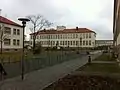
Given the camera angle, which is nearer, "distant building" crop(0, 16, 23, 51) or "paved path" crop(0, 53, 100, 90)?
"paved path" crop(0, 53, 100, 90)

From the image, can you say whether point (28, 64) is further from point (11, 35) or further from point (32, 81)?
point (11, 35)

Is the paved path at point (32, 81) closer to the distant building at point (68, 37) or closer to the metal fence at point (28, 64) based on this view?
the metal fence at point (28, 64)

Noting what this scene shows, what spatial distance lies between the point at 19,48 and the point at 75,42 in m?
64.2

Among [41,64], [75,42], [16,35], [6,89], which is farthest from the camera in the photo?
[75,42]

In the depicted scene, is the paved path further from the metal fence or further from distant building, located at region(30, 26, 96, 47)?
distant building, located at region(30, 26, 96, 47)

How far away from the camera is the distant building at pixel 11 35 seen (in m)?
68.7

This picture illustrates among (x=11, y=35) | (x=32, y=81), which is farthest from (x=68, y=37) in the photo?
(x=32, y=81)

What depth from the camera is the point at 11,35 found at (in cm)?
7162

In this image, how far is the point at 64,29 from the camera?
152 m

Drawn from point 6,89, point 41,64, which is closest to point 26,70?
point 41,64

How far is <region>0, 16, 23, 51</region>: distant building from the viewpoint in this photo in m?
68.7

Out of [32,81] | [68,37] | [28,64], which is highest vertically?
[68,37]

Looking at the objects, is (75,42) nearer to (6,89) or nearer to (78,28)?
(78,28)

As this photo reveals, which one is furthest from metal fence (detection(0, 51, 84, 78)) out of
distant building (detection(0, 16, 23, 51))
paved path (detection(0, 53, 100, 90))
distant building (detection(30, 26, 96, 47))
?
distant building (detection(30, 26, 96, 47))
